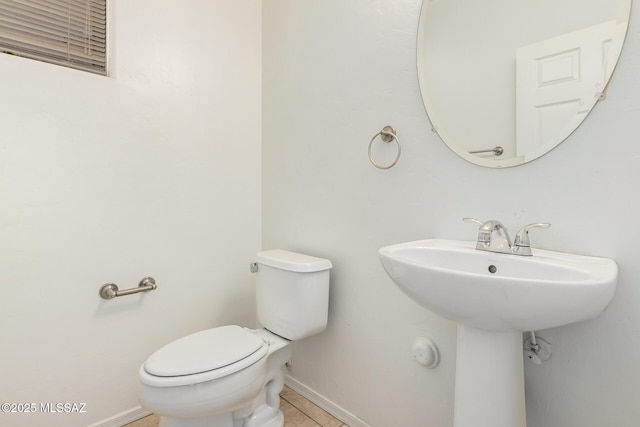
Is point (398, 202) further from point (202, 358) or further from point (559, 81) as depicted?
point (202, 358)

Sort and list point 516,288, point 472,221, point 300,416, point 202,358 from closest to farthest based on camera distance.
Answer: point 516,288, point 472,221, point 202,358, point 300,416

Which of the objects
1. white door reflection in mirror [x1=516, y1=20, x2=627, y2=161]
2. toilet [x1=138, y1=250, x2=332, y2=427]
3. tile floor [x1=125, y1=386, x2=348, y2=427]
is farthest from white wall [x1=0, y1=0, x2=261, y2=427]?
white door reflection in mirror [x1=516, y1=20, x2=627, y2=161]

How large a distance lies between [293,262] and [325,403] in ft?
2.35

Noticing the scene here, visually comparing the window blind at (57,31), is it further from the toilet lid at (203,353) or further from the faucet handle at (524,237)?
the faucet handle at (524,237)

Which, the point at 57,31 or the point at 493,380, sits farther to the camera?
the point at 57,31

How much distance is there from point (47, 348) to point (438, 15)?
6.15ft

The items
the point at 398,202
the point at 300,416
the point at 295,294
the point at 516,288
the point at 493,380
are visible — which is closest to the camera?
the point at 516,288

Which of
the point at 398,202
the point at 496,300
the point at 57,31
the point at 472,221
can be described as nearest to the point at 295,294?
the point at 398,202

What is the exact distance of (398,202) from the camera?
3.84ft

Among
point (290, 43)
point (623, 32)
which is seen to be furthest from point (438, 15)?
point (290, 43)

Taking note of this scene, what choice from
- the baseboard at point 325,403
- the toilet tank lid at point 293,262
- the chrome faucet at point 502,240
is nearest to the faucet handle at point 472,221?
the chrome faucet at point 502,240

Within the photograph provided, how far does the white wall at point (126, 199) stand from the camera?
1130 mm

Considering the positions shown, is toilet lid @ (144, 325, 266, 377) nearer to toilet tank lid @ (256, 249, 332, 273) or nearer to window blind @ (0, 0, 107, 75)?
toilet tank lid @ (256, 249, 332, 273)

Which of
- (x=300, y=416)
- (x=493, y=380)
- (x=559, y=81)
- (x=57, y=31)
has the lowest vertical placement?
(x=300, y=416)
